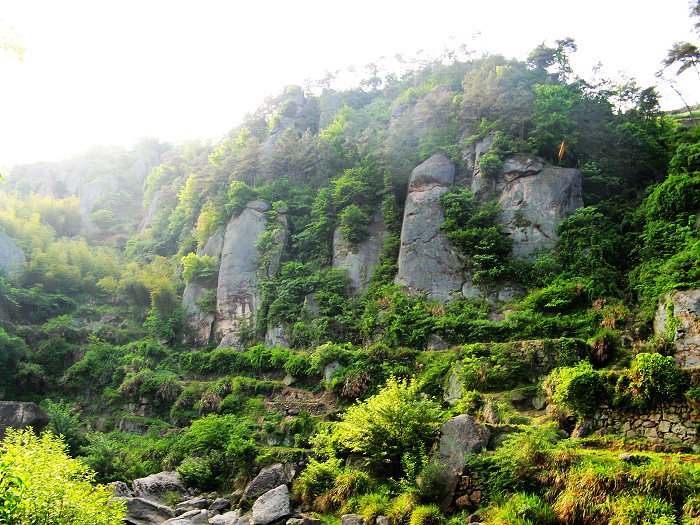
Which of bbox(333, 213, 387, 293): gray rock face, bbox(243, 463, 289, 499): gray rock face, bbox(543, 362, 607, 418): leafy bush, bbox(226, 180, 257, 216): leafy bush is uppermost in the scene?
bbox(226, 180, 257, 216): leafy bush

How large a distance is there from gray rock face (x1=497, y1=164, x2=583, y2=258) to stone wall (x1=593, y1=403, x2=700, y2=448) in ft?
37.6

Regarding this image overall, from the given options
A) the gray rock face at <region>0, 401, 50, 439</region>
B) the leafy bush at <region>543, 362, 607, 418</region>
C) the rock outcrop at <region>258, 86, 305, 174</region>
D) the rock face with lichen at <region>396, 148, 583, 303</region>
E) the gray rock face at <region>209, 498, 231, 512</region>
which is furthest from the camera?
the rock outcrop at <region>258, 86, 305, 174</region>

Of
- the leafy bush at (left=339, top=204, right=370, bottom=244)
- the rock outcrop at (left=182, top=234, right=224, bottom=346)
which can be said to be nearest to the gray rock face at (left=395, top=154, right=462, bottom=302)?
the leafy bush at (left=339, top=204, right=370, bottom=244)

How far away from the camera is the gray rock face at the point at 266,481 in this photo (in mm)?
12203

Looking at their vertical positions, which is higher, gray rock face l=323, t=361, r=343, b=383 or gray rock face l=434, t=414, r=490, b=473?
gray rock face l=434, t=414, r=490, b=473

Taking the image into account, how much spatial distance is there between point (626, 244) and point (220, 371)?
68.2ft

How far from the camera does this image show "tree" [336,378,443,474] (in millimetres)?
10422

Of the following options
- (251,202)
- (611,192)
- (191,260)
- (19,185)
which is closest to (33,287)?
(191,260)

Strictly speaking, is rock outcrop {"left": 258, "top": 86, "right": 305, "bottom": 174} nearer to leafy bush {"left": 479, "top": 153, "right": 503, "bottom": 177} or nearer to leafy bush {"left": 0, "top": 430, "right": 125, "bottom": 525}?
leafy bush {"left": 479, "top": 153, "right": 503, "bottom": 177}

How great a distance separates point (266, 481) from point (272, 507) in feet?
5.21

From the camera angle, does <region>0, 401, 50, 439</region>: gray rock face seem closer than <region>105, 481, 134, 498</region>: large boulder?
No

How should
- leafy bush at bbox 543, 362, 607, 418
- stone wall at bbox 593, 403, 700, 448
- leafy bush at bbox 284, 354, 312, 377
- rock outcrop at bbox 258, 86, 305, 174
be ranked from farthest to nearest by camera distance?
rock outcrop at bbox 258, 86, 305, 174, leafy bush at bbox 284, 354, 312, 377, leafy bush at bbox 543, 362, 607, 418, stone wall at bbox 593, 403, 700, 448

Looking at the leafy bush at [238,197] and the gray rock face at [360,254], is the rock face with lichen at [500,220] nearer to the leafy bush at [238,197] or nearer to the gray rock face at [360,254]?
the gray rock face at [360,254]

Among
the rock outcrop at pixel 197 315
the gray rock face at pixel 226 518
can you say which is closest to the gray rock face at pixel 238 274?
the rock outcrop at pixel 197 315
